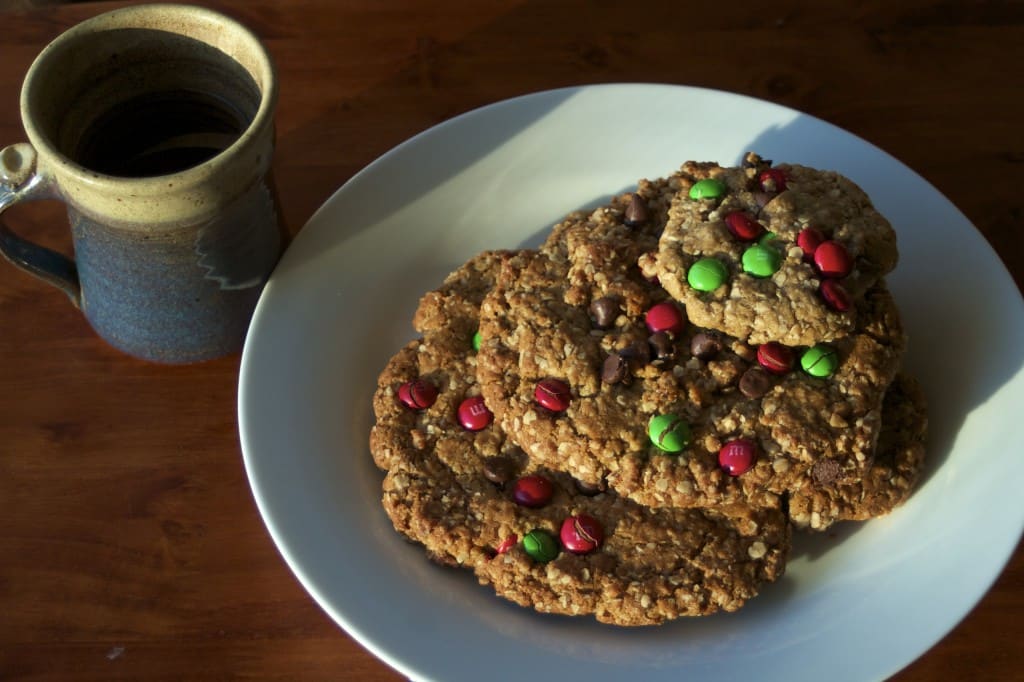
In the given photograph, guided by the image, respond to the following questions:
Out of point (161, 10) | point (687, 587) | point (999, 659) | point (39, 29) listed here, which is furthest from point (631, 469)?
point (39, 29)

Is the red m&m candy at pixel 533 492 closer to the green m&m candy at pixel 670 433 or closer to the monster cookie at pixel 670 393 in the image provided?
the monster cookie at pixel 670 393

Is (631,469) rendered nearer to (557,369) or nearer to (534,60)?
(557,369)

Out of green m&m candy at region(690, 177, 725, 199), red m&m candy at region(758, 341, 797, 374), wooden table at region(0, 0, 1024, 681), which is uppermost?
green m&m candy at region(690, 177, 725, 199)

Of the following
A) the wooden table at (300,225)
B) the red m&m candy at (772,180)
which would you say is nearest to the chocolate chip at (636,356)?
the red m&m candy at (772,180)

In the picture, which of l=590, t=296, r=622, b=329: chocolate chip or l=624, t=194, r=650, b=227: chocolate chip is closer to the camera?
l=590, t=296, r=622, b=329: chocolate chip

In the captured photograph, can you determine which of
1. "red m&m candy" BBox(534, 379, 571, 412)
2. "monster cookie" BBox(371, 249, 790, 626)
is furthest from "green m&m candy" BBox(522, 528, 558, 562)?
"red m&m candy" BBox(534, 379, 571, 412)

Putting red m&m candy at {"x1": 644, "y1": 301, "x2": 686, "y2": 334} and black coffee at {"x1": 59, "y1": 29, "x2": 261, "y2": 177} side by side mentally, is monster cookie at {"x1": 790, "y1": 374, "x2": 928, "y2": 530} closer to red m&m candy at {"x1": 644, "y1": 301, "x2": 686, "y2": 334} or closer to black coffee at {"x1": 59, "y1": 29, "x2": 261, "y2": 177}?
red m&m candy at {"x1": 644, "y1": 301, "x2": 686, "y2": 334}

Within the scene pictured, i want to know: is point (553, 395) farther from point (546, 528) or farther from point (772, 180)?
point (772, 180)
